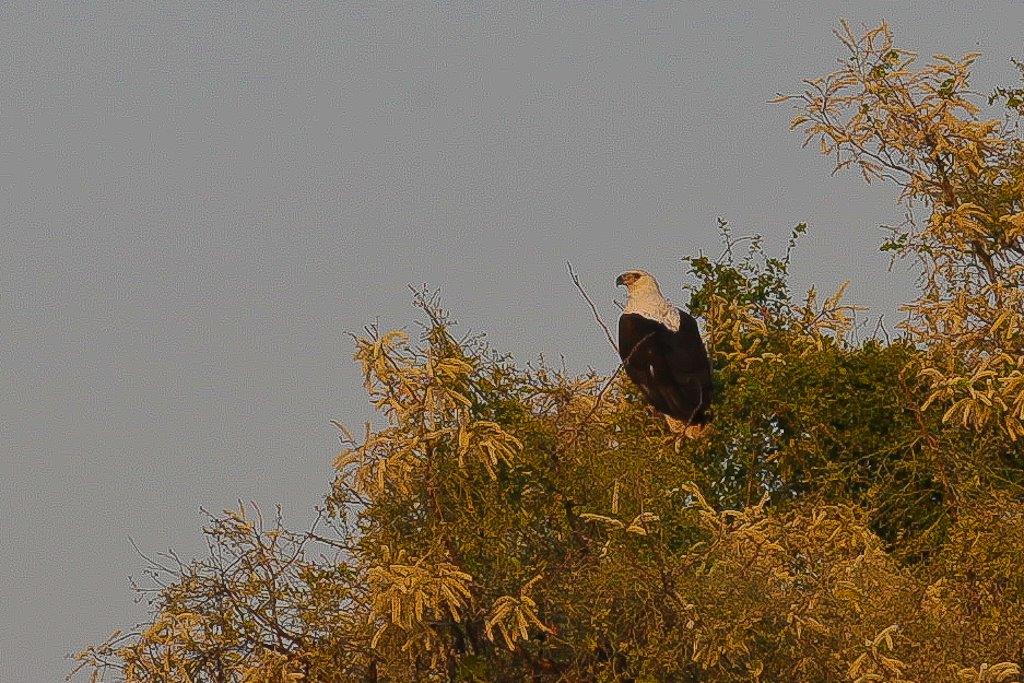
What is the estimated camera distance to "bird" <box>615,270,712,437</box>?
10625 millimetres

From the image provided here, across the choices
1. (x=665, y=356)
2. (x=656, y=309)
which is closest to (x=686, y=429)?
(x=665, y=356)

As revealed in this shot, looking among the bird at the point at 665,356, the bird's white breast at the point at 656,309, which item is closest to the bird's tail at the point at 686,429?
the bird at the point at 665,356

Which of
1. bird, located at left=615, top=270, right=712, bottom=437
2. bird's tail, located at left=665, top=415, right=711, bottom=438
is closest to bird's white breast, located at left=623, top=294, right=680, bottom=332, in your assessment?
bird, located at left=615, top=270, right=712, bottom=437

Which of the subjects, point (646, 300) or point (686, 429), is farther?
point (646, 300)

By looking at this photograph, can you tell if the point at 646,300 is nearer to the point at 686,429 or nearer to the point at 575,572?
the point at 686,429

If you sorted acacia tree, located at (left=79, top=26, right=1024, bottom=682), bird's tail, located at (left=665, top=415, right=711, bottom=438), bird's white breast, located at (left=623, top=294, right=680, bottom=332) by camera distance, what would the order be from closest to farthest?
acacia tree, located at (left=79, top=26, right=1024, bottom=682), bird's tail, located at (left=665, top=415, right=711, bottom=438), bird's white breast, located at (left=623, top=294, right=680, bottom=332)

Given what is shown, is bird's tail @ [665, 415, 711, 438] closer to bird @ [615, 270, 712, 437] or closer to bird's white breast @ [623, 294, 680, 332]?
bird @ [615, 270, 712, 437]

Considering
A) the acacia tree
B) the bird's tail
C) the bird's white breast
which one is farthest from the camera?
the bird's white breast

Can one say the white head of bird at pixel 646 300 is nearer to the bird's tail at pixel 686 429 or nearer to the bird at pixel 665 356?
the bird at pixel 665 356

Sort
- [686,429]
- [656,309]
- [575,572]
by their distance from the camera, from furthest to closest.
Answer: [656,309] < [686,429] < [575,572]

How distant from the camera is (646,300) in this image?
12.3 metres

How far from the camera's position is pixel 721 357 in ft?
37.2

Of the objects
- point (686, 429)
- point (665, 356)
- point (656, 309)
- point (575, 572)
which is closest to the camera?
point (575, 572)

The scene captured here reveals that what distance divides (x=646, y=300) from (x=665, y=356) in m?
1.06
